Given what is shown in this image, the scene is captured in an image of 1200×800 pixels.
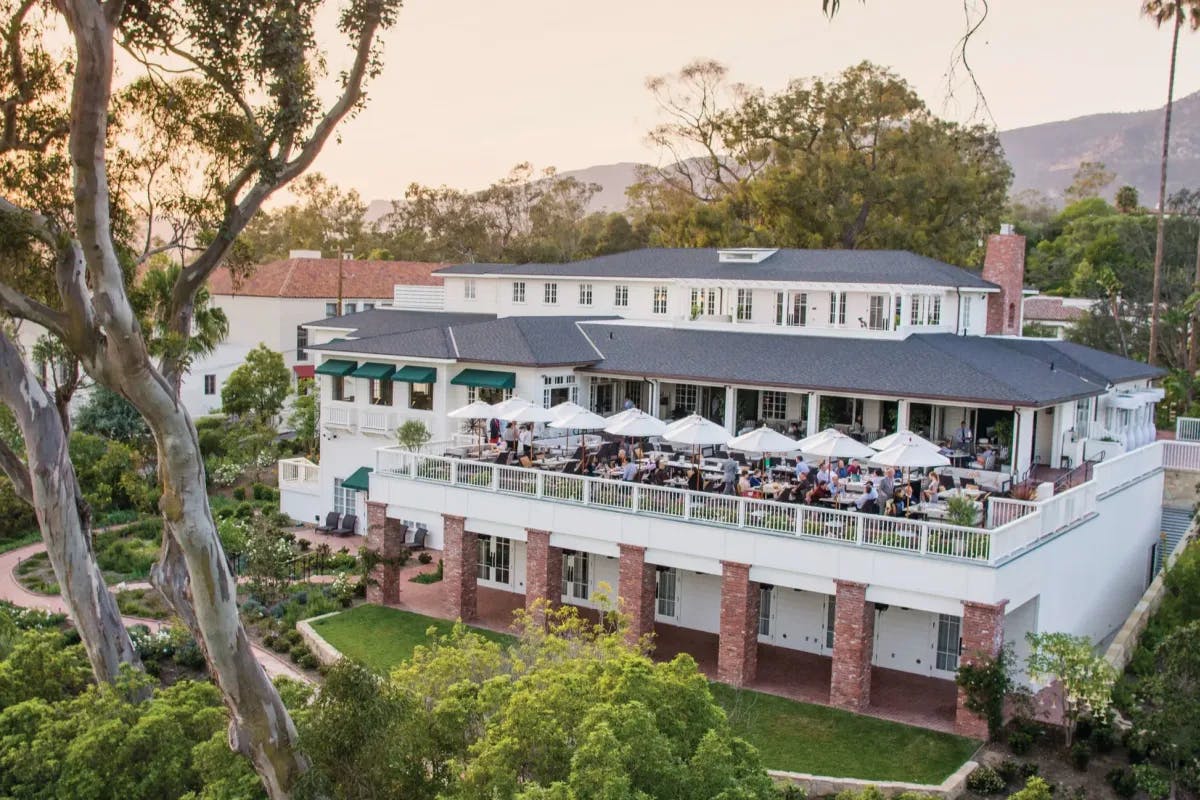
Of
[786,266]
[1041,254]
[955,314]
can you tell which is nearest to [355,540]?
[786,266]

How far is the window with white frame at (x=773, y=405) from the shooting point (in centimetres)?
3238

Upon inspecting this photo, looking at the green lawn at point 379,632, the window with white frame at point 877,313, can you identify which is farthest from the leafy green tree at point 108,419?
the window with white frame at point 877,313

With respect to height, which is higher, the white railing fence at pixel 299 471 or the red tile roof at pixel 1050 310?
the red tile roof at pixel 1050 310

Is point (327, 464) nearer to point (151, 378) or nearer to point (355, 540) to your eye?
point (355, 540)

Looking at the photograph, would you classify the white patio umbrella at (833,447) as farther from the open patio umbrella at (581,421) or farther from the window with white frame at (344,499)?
the window with white frame at (344,499)

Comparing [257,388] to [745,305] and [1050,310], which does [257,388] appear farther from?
[1050,310]

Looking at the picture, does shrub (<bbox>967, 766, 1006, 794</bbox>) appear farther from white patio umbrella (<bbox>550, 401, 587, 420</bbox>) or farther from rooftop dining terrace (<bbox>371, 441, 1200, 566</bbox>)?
white patio umbrella (<bbox>550, 401, 587, 420</bbox>)

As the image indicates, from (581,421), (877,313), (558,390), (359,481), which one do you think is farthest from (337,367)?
(877,313)

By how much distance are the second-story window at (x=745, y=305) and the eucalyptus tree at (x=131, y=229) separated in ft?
63.1

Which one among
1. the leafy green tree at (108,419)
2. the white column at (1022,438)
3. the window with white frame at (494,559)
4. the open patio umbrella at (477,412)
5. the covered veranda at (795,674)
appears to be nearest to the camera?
the covered veranda at (795,674)

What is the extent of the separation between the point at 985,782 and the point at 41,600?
23.2 m

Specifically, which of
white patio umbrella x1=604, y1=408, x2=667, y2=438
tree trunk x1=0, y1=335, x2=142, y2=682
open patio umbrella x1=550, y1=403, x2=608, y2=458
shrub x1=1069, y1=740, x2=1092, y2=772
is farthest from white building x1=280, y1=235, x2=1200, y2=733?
tree trunk x1=0, y1=335, x2=142, y2=682

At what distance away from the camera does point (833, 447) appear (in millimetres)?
24766

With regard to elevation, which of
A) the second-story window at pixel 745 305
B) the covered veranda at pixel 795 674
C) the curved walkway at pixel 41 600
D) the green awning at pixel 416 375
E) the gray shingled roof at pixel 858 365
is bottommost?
the curved walkway at pixel 41 600
